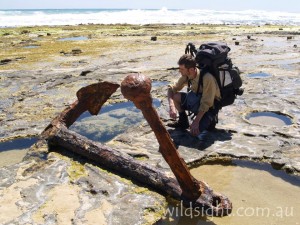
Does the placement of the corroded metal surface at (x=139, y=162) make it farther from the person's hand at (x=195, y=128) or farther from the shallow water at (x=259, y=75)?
the shallow water at (x=259, y=75)

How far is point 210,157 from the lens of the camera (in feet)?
17.3

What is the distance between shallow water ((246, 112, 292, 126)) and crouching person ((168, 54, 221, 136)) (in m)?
1.24

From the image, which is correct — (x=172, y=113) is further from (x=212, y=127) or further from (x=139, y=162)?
(x=139, y=162)

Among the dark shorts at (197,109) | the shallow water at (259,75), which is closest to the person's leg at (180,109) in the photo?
the dark shorts at (197,109)

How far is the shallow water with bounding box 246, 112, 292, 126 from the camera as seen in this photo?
263 inches

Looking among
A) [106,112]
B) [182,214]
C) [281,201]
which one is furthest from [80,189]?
[106,112]

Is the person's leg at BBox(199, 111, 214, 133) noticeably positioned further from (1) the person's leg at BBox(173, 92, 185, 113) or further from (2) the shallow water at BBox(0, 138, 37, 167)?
(2) the shallow water at BBox(0, 138, 37, 167)

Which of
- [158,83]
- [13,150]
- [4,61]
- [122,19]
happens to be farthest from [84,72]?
[122,19]

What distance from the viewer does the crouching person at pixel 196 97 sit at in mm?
5395

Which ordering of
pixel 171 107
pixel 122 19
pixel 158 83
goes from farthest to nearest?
1. pixel 122 19
2. pixel 158 83
3. pixel 171 107

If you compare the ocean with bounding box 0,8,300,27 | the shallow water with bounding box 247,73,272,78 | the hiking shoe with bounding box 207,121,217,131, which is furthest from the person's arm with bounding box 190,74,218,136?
the ocean with bounding box 0,8,300,27

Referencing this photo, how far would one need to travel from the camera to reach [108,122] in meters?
7.12

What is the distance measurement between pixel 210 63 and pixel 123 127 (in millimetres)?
2317

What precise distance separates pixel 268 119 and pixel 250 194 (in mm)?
3054
